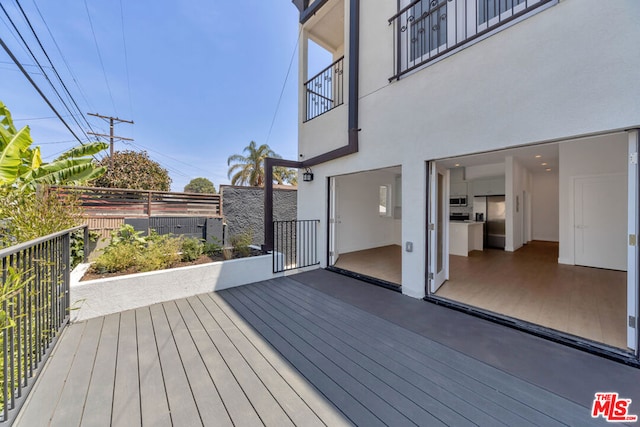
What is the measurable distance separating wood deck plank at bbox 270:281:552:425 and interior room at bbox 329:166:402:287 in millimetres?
2666

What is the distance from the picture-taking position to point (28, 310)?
6.47 feet

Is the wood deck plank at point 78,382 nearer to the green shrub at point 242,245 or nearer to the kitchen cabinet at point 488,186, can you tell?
the green shrub at point 242,245

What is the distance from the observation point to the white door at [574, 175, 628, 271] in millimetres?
5285

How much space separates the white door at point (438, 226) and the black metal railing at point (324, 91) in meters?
2.97

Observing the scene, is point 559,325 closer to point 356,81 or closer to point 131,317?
point 356,81

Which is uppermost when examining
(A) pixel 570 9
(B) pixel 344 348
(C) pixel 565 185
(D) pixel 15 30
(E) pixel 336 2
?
(E) pixel 336 2

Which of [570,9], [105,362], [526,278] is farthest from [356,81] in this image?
[105,362]

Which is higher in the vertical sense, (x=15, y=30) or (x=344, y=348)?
(x=15, y=30)

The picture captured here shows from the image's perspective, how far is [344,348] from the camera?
2.43m

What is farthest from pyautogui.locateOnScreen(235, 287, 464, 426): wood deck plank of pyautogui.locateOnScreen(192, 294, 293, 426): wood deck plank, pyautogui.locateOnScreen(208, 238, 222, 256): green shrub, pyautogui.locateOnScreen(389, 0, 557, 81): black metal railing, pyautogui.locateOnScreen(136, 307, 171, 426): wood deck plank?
pyautogui.locateOnScreen(389, 0, 557, 81): black metal railing

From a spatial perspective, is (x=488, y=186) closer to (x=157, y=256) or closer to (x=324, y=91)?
(x=324, y=91)

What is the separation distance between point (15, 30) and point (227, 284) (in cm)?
631

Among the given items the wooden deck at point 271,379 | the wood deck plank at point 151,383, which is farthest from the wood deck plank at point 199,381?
the wood deck plank at point 151,383

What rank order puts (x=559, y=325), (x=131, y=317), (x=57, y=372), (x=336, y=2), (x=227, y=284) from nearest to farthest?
(x=57, y=372)
(x=559, y=325)
(x=131, y=317)
(x=227, y=284)
(x=336, y=2)
